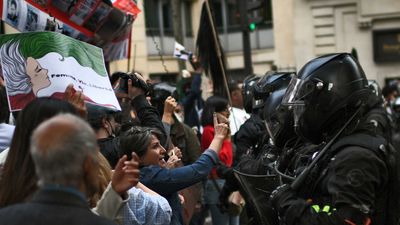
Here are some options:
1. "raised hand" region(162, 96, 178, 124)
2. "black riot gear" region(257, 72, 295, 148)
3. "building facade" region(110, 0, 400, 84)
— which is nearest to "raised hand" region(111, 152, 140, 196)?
"black riot gear" region(257, 72, 295, 148)

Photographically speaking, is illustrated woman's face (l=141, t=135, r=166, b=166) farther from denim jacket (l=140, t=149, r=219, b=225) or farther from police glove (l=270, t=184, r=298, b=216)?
police glove (l=270, t=184, r=298, b=216)

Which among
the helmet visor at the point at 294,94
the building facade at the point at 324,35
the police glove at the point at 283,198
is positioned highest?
the helmet visor at the point at 294,94

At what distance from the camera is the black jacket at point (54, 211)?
2.27m

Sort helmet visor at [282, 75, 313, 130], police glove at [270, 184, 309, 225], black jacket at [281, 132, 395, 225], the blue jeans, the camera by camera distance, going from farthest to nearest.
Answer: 1. the blue jeans
2. the camera
3. helmet visor at [282, 75, 313, 130]
4. police glove at [270, 184, 309, 225]
5. black jacket at [281, 132, 395, 225]

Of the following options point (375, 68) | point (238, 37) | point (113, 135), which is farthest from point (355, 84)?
point (238, 37)

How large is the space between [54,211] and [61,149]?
0.72ft

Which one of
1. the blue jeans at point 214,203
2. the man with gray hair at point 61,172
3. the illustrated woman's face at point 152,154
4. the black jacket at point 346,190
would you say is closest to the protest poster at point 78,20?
the illustrated woman's face at point 152,154

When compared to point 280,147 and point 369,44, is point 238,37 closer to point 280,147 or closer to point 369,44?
point 369,44

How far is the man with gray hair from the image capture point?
7.29 feet

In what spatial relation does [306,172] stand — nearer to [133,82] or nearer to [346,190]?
[346,190]

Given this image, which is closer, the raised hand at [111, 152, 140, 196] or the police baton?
the raised hand at [111, 152, 140, 196]

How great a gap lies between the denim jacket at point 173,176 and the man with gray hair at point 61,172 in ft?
6.24

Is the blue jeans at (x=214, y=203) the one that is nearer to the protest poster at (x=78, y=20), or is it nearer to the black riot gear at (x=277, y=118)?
the protest poster at (x=78, y=20)

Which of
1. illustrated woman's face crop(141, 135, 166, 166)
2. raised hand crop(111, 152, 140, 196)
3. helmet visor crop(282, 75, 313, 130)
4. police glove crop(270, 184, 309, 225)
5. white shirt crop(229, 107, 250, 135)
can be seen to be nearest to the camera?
raised hand crop(111, 152, 140, 196)
